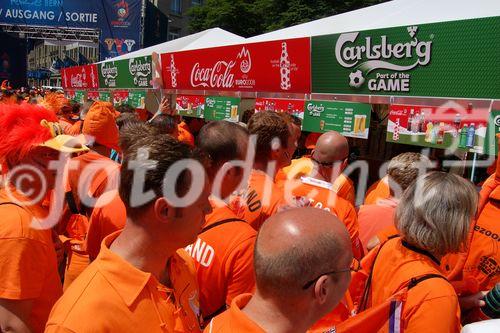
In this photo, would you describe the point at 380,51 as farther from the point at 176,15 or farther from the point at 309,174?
the point at 176,15

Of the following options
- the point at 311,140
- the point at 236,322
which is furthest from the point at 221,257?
the point at 311,140

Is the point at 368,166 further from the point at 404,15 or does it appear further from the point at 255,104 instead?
the point at 404,15

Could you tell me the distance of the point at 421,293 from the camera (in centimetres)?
168

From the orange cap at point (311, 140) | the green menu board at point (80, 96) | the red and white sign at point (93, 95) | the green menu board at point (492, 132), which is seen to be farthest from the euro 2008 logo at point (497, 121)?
the green menu board at point (80, 96)

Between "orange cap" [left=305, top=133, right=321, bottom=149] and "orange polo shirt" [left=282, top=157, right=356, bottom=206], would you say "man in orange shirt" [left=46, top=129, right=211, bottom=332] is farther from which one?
"orange cap" [left=305, top=133, right=321, bottom=149]

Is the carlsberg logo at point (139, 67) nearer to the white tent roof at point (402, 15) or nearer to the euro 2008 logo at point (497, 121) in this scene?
the white tent roof at point (402, 15)

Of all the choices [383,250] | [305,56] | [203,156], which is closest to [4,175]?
[203,156]

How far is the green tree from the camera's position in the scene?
1056 inches

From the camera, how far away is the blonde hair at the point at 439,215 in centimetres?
183

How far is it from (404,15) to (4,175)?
13.1 feet

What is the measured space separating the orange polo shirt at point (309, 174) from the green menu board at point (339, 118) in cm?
67

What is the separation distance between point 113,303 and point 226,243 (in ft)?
2.22

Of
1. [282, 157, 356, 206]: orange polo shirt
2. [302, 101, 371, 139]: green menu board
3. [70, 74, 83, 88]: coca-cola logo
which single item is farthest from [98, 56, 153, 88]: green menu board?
[282, 157, 356, 206]: orange polo shirt

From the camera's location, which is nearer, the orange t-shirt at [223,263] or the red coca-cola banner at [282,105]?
the orange t-shirt at [223,263]
